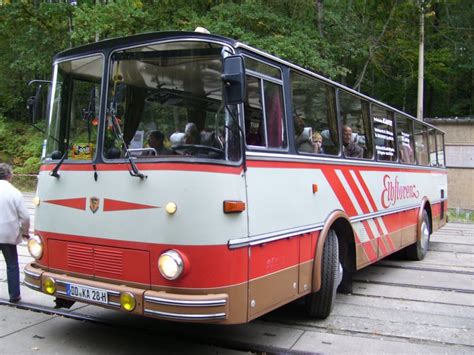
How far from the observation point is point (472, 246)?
473 inches

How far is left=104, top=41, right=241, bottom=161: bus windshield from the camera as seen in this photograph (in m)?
4.38

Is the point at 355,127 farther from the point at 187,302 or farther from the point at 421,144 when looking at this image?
the point at 421,144

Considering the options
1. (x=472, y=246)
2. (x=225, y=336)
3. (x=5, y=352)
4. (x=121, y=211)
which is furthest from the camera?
(x=472, y=246)

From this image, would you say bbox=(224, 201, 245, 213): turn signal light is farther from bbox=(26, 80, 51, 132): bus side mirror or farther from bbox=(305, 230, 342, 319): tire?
bbox=(26, 80, 51, 132): bus side mirror

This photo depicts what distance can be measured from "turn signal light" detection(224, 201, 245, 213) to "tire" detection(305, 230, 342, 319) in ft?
6.49

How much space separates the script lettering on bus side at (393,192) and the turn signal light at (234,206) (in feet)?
14.1

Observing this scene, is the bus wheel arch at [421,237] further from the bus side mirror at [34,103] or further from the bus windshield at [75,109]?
the bus side mirror at [34,103]

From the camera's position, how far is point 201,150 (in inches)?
172

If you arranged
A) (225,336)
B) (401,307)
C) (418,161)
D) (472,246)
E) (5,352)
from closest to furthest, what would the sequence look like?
(5,352) < (225,336) < (401,307) < (418,161) < (472,246)

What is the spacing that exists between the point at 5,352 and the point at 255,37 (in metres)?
13.3

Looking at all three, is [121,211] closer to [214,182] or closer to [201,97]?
[214,182]

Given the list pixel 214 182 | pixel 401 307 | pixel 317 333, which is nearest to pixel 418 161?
pixel 401 307

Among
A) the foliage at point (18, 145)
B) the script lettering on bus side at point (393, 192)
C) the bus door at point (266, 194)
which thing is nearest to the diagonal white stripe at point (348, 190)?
the script lettering on bus side at point (393, 192)

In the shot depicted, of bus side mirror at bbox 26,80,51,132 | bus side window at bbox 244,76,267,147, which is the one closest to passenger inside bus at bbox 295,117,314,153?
bus side window at bbox 244,76,267,147
